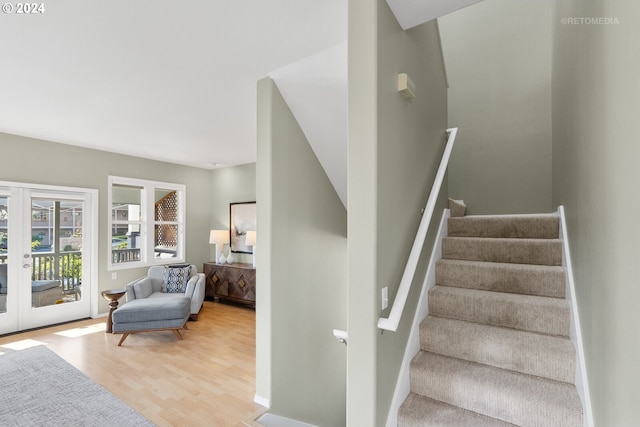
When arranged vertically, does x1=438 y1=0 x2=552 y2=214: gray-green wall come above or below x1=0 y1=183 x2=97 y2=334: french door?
above

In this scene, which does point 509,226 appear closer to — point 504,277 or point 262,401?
point 504,277

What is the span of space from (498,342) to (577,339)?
349 mm

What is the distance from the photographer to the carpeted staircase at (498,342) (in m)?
1.52

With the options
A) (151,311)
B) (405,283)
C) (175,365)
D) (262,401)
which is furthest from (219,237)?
(405,283)

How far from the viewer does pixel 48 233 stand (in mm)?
4504

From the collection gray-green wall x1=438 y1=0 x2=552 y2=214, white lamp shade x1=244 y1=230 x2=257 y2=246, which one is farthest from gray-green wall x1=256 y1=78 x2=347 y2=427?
white lamp shade x1=244 y1=230 x2=257 y2=246

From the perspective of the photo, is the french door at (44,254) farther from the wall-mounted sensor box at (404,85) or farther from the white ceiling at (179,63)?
the wall-mounted sensor box at (404,85)

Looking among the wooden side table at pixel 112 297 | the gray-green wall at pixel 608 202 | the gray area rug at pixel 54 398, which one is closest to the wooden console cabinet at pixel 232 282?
the wooden side table at pixel 112 297

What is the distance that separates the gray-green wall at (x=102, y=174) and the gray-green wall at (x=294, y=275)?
3.73 metres

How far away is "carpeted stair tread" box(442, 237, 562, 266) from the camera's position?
7.09ft

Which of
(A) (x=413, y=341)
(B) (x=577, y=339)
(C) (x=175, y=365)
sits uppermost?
(B) (x=577, y=339)

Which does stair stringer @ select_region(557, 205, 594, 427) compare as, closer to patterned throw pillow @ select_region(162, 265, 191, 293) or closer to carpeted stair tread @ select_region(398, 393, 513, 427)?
carpeted stair tread @ select_region(398, 393, 513, 427)

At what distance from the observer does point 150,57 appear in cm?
230

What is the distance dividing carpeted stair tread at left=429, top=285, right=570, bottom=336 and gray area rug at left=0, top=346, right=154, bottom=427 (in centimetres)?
224
